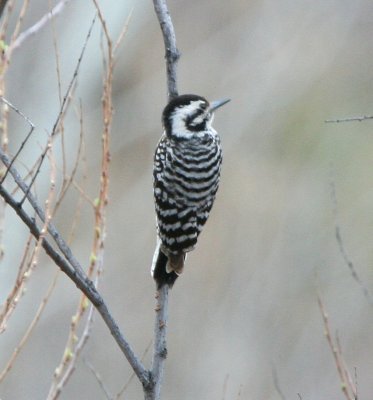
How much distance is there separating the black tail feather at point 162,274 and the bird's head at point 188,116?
576 millimetres

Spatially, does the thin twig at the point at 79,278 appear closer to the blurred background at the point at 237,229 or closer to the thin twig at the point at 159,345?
the thin twig at the point at 159,345

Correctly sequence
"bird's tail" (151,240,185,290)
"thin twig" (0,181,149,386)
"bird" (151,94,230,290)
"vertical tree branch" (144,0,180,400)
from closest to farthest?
"thin twig" (0,181,149,386)
"vertical tree branch" (144,0,180,400)
"bird's tail" (151,240,185,290)
"bird" (151,94,230,290)

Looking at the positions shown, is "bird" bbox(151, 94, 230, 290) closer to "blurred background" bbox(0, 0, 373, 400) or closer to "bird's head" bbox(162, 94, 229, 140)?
"bird's head" bbox(162, 94, 229, 140)

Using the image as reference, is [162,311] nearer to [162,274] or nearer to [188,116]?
[162,274]

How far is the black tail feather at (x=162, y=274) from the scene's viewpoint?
5.05 m

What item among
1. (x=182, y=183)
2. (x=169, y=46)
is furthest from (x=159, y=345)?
(x=169, y=46)

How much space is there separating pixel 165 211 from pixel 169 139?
36 cm

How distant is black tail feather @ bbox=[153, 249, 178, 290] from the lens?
5051mm

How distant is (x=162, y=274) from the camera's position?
5129mm

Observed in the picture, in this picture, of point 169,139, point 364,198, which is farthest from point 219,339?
point 169,139

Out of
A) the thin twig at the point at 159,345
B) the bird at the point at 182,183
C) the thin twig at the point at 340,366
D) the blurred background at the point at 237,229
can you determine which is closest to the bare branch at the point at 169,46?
the bird at the point at 182,183

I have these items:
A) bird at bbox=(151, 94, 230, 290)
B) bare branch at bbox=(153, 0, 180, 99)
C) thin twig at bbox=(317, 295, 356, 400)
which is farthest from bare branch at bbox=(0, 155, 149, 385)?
bare branch at bbox=(153, 0, 180, 99)

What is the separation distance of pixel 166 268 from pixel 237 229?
8491 millimetres

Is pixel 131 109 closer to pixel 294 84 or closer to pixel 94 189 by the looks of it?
pixel 94 189
